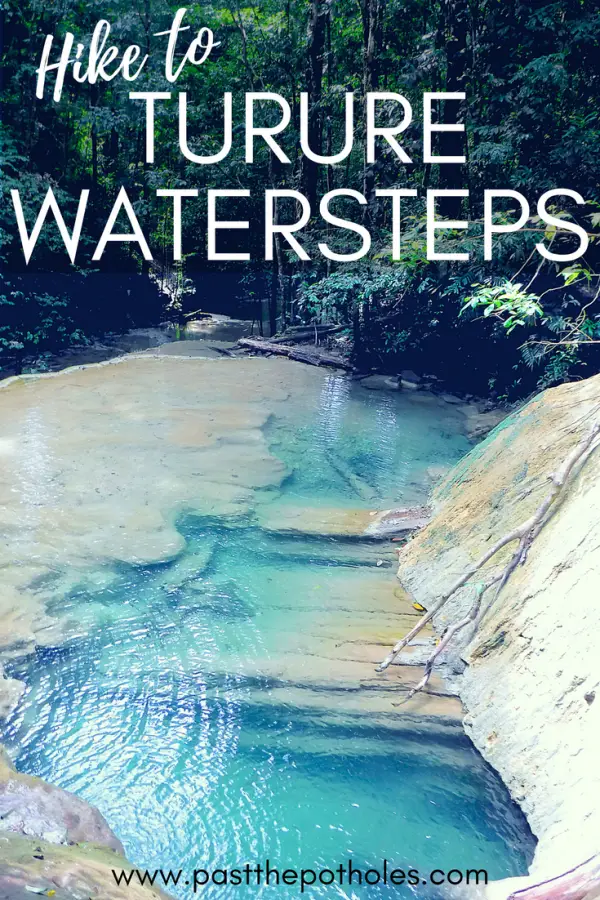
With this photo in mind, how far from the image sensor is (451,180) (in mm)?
11070

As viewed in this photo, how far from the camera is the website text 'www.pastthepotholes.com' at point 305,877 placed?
2.97 metres

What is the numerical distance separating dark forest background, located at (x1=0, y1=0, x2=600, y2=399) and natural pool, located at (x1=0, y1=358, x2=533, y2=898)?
3.20 meters

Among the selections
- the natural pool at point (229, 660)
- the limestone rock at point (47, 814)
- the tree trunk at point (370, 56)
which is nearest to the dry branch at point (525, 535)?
the natural pool at point (229, 660)

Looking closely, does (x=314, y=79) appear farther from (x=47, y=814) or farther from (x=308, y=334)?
(x=47, y=814)

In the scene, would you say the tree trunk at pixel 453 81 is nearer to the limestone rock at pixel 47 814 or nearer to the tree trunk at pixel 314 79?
the tree trunk at pixel 314 79

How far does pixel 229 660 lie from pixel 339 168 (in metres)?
14.4

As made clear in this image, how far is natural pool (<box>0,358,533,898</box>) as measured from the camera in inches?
129

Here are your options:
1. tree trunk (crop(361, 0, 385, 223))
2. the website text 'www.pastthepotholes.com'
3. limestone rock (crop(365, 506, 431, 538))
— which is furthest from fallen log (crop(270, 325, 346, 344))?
the website text 'www.pastthepotholes.com'

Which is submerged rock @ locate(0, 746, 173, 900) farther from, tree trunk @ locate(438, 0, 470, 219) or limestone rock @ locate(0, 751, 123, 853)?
tree trunk @ locate(438, 0, 470, 219)

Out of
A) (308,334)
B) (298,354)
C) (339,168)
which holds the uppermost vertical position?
(339,168)

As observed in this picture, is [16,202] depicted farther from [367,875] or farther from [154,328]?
[367,875]

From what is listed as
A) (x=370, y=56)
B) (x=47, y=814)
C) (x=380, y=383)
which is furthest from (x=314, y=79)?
(x=47, y=814)

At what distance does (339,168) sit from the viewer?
16453mm

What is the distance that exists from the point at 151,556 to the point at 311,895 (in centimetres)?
283
